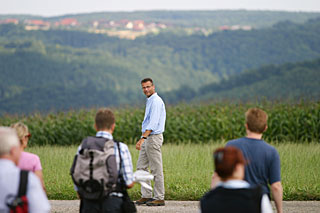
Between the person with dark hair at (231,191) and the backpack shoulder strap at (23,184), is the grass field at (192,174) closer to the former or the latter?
the person with dark hair at (231,191)

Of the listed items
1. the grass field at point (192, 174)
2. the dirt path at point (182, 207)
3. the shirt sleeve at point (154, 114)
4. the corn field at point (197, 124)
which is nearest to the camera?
the dirt path at point (182, 207)

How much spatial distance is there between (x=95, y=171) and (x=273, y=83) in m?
90.5

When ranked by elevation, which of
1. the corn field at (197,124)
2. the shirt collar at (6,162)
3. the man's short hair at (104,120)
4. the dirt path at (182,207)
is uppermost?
the man's short hair at (104,120)

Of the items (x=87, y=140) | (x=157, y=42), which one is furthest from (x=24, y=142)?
(x=157, y=42)

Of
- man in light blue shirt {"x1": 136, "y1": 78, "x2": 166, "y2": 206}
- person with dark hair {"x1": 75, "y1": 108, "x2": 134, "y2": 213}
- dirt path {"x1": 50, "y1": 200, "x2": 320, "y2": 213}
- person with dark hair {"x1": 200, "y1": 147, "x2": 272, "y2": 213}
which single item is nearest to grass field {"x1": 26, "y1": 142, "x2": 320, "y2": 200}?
dirt path {"x1": 50, "y1": 200, "x2": 320, "y2": 213}

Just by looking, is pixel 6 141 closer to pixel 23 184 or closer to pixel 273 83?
pixel 23 184

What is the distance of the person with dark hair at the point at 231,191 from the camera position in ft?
10.9

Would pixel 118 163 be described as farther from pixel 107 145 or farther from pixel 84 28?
pixel 84 28

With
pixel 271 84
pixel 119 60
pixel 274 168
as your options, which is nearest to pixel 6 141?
pixel 274 168

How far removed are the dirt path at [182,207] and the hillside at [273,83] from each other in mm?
67679

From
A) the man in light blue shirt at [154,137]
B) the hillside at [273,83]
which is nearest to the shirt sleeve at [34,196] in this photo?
the man in light blue shirt at [154,137]

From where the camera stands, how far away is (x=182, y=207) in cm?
788

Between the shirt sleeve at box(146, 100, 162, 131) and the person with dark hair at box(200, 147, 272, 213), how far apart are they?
429 cm

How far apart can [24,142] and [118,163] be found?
0.94m
